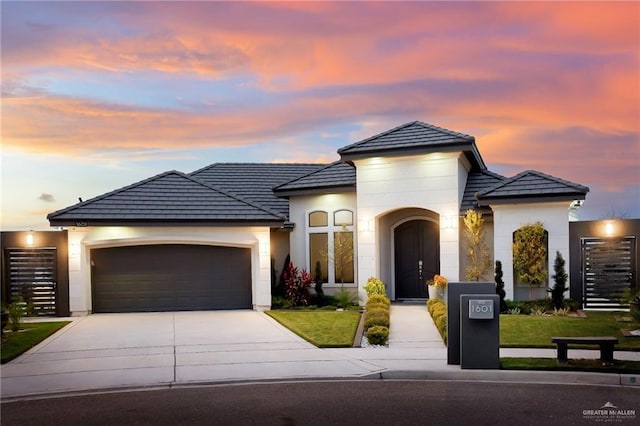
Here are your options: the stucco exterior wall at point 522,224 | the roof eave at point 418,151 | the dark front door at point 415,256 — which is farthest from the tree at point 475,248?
the roof eave at point 418,151

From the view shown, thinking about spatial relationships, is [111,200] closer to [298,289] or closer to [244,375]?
[298,289]

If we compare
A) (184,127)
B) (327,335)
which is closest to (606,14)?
(327,335)

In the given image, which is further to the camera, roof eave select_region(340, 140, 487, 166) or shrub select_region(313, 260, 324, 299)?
shrub select_region(313, 260, 324, 299)

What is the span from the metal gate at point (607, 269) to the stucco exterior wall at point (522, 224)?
741 millimetres

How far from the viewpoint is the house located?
19.3m

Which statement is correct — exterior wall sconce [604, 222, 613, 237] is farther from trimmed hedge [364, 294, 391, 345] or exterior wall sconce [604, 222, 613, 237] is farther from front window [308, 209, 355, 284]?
front window [308, 209, 355, 284]

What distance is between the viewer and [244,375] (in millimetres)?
10555

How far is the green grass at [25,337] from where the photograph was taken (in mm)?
12914

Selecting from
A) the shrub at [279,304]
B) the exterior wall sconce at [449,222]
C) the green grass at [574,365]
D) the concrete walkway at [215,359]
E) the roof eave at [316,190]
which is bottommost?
the shrub at [279,304]

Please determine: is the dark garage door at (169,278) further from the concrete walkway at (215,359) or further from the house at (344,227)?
the concrete walkway at (215,359)

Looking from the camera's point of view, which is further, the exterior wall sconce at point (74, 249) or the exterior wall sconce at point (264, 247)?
the exterior wall sconce at point (264, 247)

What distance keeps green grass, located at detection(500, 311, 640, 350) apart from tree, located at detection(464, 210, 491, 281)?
2.82 meters

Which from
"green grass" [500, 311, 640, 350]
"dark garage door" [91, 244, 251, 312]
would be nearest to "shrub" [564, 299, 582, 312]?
"green grass" [500, 311, 640, 350]

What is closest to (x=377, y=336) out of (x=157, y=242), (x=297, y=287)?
(x=297, y=287)
